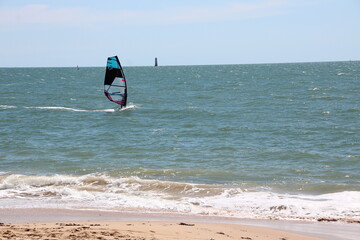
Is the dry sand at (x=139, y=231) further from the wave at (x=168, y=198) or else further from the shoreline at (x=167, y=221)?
the wave at (x=168, y=198)

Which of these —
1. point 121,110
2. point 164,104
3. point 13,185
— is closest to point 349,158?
point 13,185

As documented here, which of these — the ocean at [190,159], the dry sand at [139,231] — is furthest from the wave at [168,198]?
the dry sand at [139,231]

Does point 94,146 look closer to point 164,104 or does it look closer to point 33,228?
point 33,228

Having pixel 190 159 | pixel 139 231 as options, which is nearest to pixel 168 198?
pixel 139 231

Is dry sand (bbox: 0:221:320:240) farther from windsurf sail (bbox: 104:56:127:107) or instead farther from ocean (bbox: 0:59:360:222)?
windsurf sail (bbox: 104:56:127:107)

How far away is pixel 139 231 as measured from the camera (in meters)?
8.53

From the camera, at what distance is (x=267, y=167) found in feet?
53.1

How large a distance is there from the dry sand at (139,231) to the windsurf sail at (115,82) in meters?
23.6

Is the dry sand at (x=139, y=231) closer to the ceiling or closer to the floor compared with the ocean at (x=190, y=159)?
closer to the ceiling

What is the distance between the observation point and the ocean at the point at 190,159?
12.0m

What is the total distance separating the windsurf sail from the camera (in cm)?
3262

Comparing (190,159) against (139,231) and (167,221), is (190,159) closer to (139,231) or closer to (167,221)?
(167,221)

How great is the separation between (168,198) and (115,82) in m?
21.6

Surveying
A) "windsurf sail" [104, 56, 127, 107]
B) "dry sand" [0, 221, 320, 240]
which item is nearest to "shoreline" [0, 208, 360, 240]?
"dry sand" [0, 221, 320, 240]
